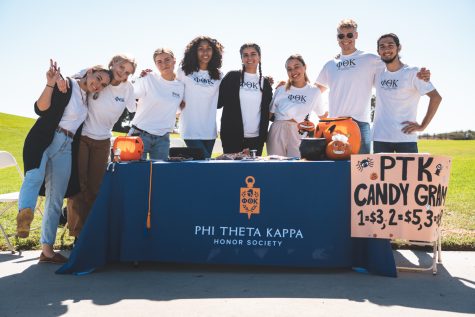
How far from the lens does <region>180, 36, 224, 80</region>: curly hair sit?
4809 mm

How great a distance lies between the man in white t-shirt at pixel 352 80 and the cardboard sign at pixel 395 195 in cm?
107

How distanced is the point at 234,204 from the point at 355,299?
115cm

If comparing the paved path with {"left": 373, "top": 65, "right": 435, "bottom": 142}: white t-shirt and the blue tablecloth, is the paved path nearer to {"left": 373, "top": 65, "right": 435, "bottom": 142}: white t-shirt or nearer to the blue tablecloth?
the blue tablecloth

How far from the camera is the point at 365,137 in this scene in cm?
464

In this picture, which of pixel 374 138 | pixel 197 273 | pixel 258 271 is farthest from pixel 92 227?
pixel 374 138

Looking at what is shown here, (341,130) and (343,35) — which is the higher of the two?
(343,35)

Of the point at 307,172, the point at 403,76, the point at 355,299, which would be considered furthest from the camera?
the point at 403,76

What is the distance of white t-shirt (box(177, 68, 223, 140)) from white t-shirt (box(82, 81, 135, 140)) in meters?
0.62

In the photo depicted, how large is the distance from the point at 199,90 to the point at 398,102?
1.95 meters

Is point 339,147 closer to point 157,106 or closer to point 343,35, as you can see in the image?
point 343,35

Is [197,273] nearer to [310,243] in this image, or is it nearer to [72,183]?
[310,243]

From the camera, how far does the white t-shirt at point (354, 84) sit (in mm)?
4680

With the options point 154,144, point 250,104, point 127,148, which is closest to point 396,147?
point 250,104

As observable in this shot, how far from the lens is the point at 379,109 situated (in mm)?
4539
